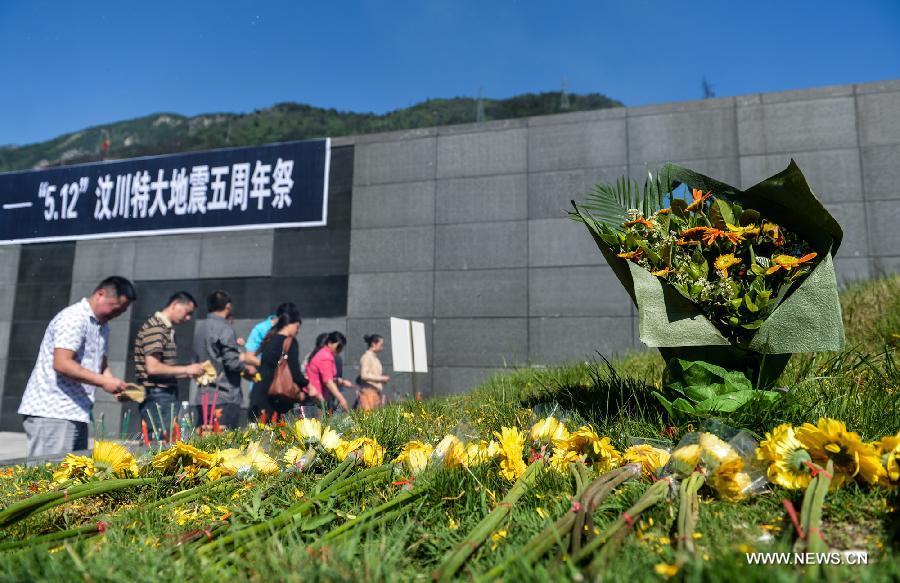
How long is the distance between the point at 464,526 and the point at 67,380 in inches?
177

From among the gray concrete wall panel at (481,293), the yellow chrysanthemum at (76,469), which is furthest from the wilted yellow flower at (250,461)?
Answer: the gray concrete wall panel at (481,293)

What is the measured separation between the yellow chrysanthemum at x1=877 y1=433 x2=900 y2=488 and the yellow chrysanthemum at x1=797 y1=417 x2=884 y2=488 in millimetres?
15

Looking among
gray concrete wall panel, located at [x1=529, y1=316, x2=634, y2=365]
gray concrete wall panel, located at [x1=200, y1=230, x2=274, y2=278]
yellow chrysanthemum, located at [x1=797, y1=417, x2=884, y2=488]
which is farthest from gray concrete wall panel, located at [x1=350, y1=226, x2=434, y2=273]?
yellow chrysanthemum, located at [x1=797, y1=417, x2=884, y2=488]

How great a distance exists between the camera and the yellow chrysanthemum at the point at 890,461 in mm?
1328

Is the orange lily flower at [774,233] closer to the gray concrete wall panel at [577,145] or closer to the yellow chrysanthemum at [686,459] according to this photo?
the yellow chrysanthemum at [686,459]

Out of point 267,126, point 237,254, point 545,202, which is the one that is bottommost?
point 237,254

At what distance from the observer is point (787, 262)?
1.96 m

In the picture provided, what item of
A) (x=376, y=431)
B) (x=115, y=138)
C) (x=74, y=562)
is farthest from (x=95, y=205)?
(x=115, y=138)

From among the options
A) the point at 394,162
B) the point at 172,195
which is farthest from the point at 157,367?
the point at 172,195

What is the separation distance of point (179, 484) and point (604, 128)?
30.9 ft

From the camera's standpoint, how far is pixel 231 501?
1731 millimetres

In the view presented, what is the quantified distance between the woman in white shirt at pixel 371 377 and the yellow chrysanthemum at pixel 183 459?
683 cm

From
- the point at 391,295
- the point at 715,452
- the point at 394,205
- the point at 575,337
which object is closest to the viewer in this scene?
the point at 715,452

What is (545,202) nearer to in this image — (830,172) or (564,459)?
(830,172)
